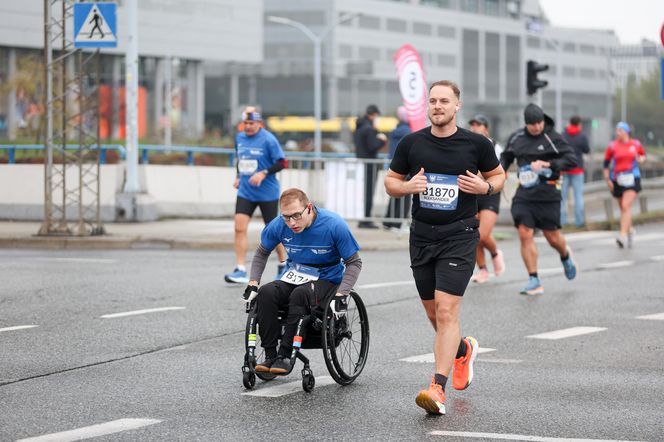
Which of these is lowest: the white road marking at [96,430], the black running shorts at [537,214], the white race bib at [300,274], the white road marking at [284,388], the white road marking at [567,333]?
the white road marking at [567,333]

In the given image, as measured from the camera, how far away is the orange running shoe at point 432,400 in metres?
7.33

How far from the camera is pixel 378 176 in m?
24.8

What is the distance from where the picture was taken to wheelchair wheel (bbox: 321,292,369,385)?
8.30 metres

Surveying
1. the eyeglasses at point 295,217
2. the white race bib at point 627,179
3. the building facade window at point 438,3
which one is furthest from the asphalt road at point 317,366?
the building facade window at point 438,3

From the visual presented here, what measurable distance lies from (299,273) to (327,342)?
22.2 inches

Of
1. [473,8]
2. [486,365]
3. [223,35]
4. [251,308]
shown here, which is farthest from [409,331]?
[473,8]

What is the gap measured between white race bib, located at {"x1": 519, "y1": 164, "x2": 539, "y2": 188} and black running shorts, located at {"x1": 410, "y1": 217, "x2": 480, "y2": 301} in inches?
243

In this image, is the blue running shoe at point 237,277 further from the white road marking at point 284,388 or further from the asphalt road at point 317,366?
the white road marking at point 284,388

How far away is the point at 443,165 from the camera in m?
7.84

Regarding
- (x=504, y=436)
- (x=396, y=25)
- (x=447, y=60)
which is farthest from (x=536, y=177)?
(x=447, y=60)

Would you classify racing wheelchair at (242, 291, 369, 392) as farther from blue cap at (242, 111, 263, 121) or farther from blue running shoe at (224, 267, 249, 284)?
blue cap at (242, 111, 263, 121)

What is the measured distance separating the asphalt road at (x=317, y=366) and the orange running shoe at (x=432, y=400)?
0.21 ft

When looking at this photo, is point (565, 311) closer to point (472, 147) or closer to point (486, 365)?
point (486, 365)

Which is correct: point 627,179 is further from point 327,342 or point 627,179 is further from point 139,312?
point 327,342
